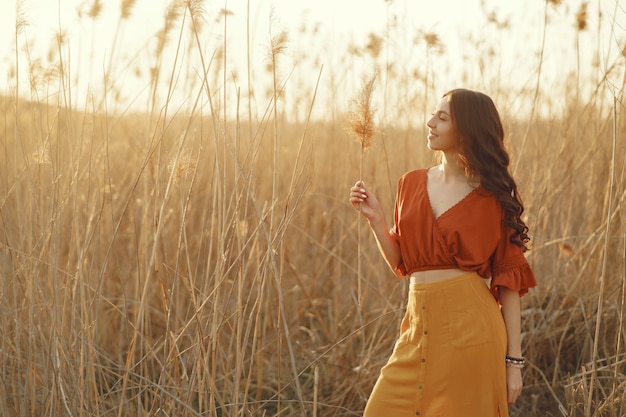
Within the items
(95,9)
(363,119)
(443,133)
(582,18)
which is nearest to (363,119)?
(363,119)

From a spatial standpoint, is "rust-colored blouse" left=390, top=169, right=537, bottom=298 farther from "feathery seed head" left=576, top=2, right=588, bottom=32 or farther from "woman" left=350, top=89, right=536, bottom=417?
"feathery seed head" left=576, top=2, right=588, bottom=32

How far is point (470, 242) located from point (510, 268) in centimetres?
12

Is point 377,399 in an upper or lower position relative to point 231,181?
lower

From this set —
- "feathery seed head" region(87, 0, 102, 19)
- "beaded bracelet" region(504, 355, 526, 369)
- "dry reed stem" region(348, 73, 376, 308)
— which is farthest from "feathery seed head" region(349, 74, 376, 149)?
"feathery seed head" region(87, 0, 102, 19)

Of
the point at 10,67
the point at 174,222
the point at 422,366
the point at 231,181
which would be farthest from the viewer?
the point at 231,181

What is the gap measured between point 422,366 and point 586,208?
5.48 ft

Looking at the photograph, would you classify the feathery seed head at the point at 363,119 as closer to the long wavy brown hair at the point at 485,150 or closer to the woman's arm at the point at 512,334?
the long wavy brown hair at the point at 485,150

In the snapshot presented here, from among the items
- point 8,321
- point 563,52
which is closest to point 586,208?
point 563,52

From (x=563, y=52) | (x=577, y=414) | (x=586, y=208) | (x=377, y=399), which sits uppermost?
(x=563, y=52)

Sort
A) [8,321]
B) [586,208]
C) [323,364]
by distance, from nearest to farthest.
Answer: [8,321] < [323,364] < [586,208]

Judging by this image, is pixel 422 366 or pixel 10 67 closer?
pixel 422 366

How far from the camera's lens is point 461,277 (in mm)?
1915

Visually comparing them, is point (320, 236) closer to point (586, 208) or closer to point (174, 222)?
point (174, 222)

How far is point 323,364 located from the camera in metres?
2.88
